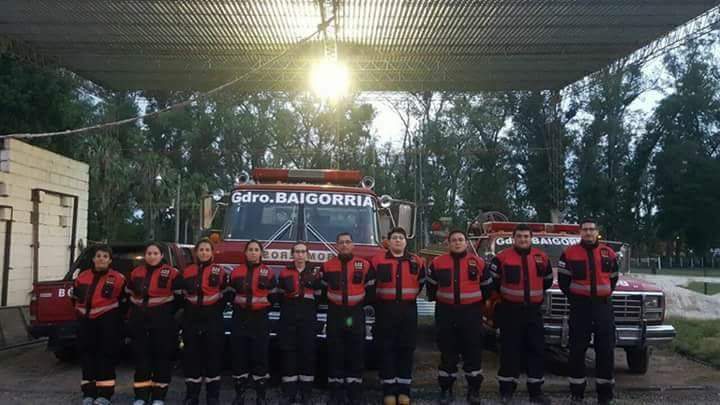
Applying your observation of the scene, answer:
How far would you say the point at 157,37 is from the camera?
18.8 m

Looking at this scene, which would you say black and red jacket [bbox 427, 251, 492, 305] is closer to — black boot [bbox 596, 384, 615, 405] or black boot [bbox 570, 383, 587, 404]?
black boot [bbox 570, 383, 587, 404]

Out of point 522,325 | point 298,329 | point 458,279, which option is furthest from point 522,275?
point 298,329

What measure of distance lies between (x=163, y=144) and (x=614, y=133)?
28.8 meters

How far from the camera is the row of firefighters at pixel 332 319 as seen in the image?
6.84 m

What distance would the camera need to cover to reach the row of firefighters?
684 centimetres

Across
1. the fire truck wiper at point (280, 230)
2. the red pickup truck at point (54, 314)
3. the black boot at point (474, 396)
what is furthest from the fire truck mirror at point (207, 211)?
the black boot at point (474, 396)

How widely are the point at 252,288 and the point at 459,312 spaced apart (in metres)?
Result: 2.06

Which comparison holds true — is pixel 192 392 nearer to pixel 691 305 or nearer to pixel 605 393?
pixel 605 393

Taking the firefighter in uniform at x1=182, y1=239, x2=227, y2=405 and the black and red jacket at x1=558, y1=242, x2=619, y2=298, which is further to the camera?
the black and red jacket at x1=558, y1=242, x2=619, y2=298

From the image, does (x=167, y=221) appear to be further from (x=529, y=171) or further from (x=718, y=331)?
(x=718, y=331)

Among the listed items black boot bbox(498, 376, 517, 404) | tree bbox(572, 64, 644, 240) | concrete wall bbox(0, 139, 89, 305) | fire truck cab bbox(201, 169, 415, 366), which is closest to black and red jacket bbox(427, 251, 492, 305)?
black boot bbox(498, 376, 517, 404)

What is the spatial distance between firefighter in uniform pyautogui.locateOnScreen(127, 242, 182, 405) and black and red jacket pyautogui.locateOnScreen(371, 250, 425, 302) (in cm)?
201

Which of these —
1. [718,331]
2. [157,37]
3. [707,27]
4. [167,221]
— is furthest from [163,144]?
[718,331]

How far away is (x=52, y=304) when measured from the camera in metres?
8.98
